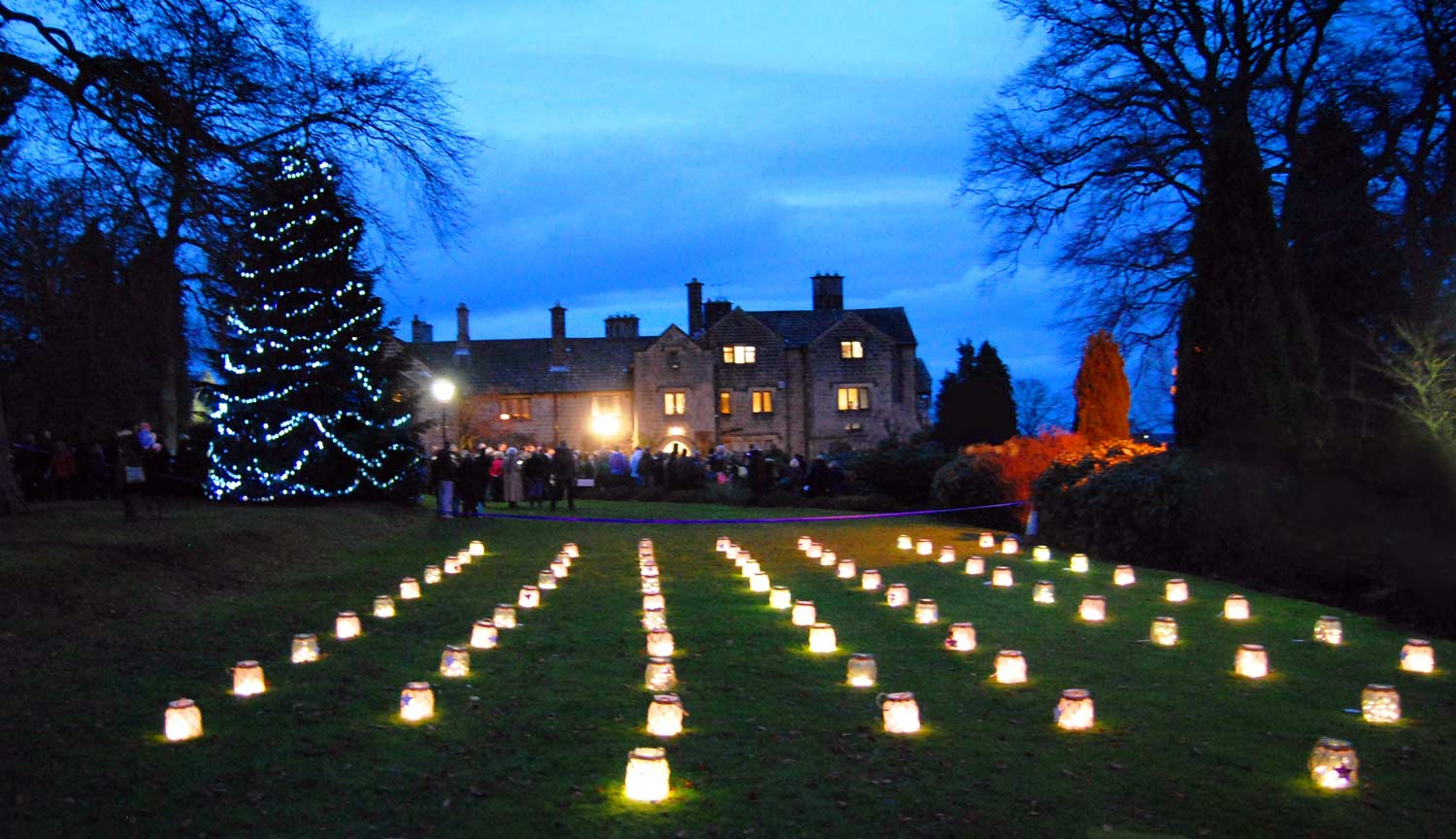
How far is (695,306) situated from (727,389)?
585cm

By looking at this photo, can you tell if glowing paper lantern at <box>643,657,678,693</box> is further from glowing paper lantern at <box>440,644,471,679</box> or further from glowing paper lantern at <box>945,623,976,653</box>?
glowing paper lantern at <box>945,623,976,653</box>

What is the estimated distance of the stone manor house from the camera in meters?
58.1

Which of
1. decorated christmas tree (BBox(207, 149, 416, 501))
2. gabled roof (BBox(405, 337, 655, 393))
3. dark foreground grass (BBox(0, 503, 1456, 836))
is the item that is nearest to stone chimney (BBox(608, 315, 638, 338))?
gabled roof (BBox(405, 337, 655, 393))

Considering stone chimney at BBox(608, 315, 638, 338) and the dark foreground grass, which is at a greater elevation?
stone chimney at BBox(608, 315, 638, 338)

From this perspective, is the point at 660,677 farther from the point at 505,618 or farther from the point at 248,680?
the point at 505,618

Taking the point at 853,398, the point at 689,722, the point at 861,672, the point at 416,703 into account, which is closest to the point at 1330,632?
the point at 861,672

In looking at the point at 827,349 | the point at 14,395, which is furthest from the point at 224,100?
the point at 827,349

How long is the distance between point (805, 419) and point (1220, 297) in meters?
42.0

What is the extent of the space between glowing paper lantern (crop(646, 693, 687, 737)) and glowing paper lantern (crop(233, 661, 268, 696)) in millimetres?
3078

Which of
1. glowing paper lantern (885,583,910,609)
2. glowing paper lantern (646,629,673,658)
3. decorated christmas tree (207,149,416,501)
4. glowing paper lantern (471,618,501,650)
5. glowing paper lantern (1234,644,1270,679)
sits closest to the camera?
glowing paper lantern (1234,644,1270,679)

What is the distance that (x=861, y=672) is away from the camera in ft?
26.7

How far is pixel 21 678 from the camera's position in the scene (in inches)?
332

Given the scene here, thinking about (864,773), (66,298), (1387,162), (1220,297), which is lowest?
(864,773)

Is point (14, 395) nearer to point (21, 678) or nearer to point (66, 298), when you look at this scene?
point (66, 298)
